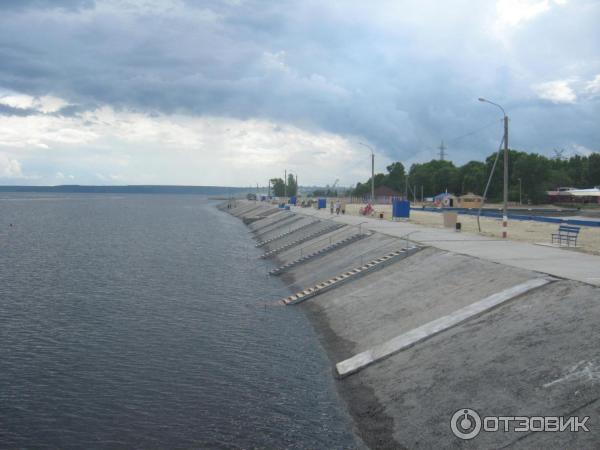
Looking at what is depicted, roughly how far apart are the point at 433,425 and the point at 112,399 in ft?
35.2

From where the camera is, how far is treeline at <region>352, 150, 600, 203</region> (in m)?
123

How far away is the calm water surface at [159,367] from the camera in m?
16.1

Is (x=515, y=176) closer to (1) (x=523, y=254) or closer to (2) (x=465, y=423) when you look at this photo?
(1) (x=523, y=254)

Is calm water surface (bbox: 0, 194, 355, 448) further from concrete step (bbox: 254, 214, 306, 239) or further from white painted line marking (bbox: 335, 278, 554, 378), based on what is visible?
concrete step (bbox: 254, 214, 306, 239)

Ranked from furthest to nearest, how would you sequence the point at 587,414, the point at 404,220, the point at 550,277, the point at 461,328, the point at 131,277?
the point at 404,220 < the point at 131,277 < the point at 550,277 < the point at 461,328 < the point at 587,414

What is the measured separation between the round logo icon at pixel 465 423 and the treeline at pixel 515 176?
11512cm

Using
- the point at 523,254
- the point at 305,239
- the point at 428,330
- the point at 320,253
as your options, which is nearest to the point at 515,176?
the point at 305,239

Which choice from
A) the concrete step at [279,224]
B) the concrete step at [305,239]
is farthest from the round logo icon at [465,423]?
the concrete step at [279,224]

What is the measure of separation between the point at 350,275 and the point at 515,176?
103m

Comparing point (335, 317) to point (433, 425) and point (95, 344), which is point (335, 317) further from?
point (433, 425)

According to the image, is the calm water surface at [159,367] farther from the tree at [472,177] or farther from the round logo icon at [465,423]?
the tree at [472,177]

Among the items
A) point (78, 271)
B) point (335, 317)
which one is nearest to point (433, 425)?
point (335, 317)

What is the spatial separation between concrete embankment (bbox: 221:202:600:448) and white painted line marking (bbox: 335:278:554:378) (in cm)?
6

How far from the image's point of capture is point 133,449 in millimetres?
15023
